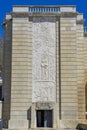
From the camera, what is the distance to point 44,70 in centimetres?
2450

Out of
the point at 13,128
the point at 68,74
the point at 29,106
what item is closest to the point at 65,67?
the point at 68,74

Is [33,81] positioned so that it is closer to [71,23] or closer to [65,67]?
[65,67]

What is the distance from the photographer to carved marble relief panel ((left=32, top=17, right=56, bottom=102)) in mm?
24297

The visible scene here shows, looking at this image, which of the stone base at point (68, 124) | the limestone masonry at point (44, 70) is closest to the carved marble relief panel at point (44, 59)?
the limestone masonry at point (44, 70)

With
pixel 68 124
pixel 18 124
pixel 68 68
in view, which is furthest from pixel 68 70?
pixel 18 124

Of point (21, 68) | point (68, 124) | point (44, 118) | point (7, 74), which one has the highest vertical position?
point (21, 68)

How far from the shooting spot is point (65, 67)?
24328 mm

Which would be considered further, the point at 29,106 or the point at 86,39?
the point at 86,39

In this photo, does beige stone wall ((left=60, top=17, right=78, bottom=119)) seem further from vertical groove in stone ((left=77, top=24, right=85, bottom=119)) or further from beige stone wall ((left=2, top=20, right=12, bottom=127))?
beige stone wall ((left=2, top=20, right=12, bottom=127))

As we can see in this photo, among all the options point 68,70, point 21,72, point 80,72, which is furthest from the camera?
point 80,72

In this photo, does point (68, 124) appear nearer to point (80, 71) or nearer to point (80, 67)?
point (80, 71)

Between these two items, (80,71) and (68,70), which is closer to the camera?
(68,70)

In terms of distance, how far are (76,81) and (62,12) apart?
5108 mm

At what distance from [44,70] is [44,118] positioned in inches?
133
